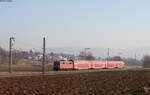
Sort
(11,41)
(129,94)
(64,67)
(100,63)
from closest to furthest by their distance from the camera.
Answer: (129,94)
(11,41)
(64,67)
(100,63)

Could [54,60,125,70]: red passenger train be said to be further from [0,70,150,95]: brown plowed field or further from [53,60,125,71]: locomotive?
[0,70,150,95]: brown plowed field

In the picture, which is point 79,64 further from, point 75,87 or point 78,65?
point 75,87

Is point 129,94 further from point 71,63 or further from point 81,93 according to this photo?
point 71,63

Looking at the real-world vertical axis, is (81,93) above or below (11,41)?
below

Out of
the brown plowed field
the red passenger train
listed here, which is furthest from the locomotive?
the brown plowed field

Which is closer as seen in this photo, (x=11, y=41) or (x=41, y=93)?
(x=41, y=93)

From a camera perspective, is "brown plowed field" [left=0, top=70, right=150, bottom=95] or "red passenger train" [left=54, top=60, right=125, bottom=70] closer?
"brown plowed field" [left=0, top=70, right=150, bottom=95]

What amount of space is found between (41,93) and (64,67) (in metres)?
61.9

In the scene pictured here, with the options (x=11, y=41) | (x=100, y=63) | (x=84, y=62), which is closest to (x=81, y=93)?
(x=11, y=41)

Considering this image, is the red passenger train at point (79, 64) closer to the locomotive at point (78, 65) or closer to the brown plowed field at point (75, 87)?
the locomotive at point (78, 65)

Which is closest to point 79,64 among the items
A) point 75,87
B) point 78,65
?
point 78,65

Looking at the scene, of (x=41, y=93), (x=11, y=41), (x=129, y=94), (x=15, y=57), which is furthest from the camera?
(x=15, y=57)

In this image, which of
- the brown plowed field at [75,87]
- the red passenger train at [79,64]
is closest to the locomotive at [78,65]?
the red passenger train at [79,64]

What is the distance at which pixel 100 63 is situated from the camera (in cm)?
10419
